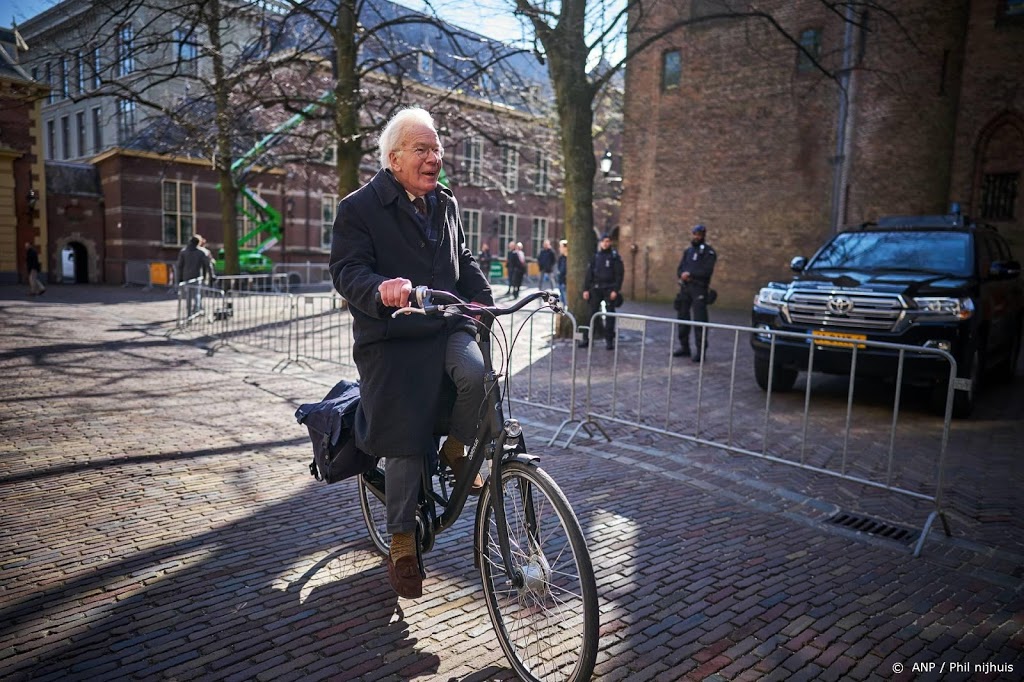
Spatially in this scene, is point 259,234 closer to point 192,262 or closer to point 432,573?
point 192,262

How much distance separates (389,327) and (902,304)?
627 centimetres

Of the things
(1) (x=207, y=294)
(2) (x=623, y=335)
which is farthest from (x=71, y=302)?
(2) (x=623, y=335)

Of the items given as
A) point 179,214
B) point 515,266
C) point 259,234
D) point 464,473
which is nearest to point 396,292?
point 464,473

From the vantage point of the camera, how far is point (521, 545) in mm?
2705

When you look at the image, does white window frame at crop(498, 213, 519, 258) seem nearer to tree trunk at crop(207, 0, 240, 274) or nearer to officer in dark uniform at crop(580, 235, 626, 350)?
tree trunk at crop(207, 0, 240, 274)

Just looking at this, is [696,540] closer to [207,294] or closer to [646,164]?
[207,294]

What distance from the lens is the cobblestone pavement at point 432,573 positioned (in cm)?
282

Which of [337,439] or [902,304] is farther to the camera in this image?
[902,304]

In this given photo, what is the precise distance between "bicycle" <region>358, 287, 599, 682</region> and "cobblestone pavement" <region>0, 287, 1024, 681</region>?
176 millimetres

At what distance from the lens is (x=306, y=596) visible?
331cm

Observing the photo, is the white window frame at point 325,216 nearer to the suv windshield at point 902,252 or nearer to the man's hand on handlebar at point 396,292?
the suv windshield at point 902,252

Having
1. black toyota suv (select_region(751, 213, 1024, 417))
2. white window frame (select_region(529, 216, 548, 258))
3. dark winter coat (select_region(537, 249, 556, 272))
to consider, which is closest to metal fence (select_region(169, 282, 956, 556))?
black toyota suv (select_region(751, 213, 1024, 417))

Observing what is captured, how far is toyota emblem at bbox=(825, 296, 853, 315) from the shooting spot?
7418mm

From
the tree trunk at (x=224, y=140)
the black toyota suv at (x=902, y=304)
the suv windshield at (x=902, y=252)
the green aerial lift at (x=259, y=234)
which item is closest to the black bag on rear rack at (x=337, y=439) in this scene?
the black toyota suv at (x=902, y=304)
